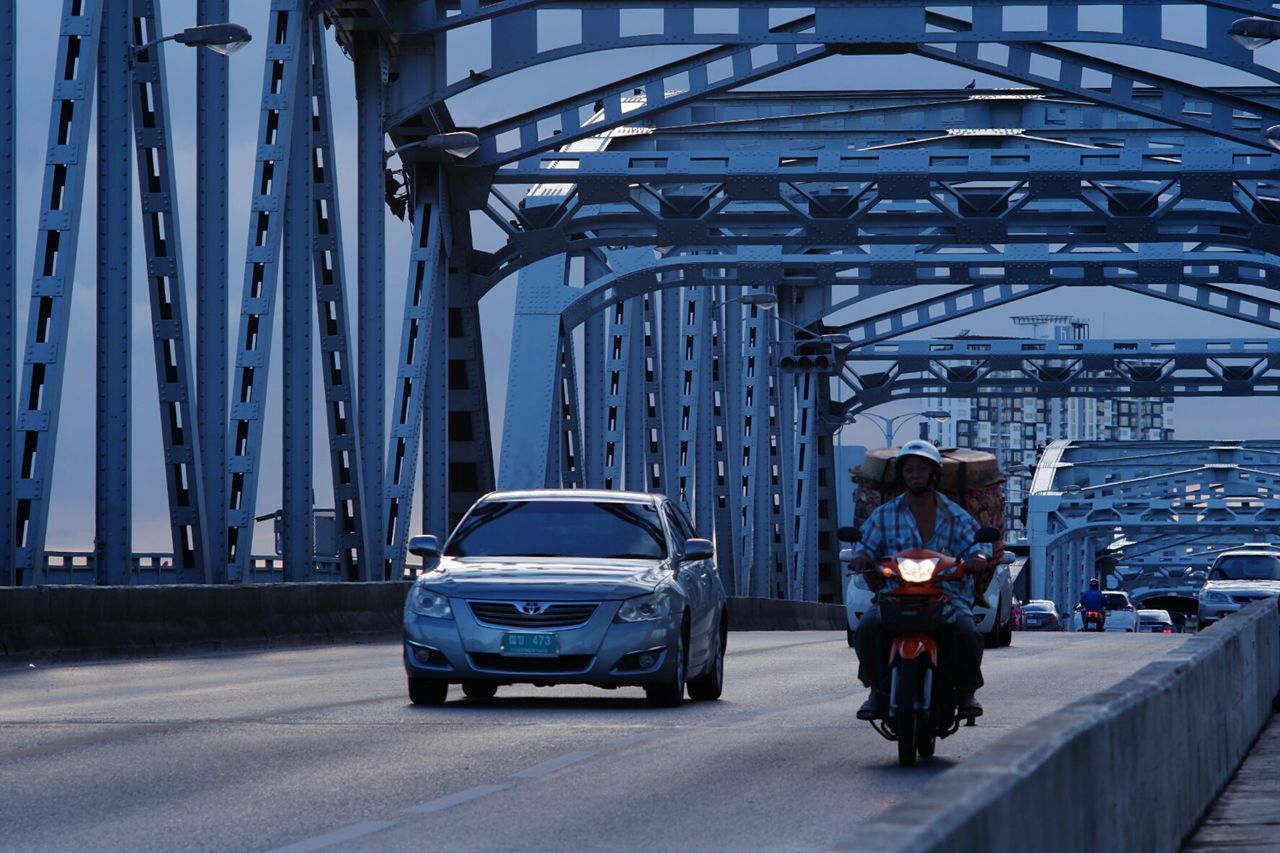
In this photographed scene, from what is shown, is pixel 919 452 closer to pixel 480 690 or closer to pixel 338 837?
pixel 338 837

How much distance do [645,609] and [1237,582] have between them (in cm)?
2910

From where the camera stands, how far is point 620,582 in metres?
14.4

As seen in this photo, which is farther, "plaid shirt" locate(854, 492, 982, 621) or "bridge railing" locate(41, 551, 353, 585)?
"bridge railing" locate(41, 551, 353, 585)

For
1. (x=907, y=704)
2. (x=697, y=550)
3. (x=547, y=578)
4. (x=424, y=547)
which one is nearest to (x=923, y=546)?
(x=907, y=704)

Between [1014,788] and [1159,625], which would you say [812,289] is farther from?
[1014,788]

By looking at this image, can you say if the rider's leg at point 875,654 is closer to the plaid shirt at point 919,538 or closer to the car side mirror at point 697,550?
the plaid shirt at point 919,538

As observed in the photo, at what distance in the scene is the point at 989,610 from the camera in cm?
2558

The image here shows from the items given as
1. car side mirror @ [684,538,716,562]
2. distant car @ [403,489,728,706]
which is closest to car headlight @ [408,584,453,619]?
distant car @ [403,489,728,706]

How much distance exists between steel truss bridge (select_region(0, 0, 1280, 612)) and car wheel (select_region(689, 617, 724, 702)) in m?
6.49

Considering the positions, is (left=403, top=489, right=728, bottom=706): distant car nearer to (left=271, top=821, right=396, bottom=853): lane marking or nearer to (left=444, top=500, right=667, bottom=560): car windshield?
(left=444, top=500, right=667, bottom=560): car windshield

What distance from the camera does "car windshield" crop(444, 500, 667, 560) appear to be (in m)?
15.4

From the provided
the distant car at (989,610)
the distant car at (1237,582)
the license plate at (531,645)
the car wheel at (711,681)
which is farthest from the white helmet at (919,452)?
the distant car at (1237,582)

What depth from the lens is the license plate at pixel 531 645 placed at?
46.7 ft

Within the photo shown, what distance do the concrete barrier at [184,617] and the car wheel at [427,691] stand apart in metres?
4.87
